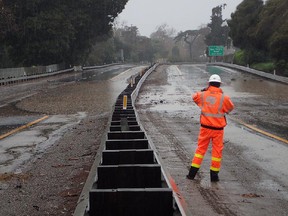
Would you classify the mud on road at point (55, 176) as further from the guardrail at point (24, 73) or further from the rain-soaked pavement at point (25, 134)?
the guardrail at point (24, 73)

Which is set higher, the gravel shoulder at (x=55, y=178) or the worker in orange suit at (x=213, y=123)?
the worker in orange suit at (x=213, y=123)

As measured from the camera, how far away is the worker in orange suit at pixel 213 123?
24.9ft

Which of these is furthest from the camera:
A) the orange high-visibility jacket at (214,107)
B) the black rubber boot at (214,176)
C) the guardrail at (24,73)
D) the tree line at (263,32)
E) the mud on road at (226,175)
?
the guardrail at (24,73)

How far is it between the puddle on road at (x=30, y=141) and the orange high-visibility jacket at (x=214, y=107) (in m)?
3.71

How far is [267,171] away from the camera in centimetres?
822

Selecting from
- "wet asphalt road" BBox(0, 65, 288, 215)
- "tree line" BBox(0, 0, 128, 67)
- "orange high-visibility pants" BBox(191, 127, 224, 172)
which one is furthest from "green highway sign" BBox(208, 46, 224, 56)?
"orange high-visibility pants" BBox(191, 127, 224, 172)

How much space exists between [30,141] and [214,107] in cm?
595

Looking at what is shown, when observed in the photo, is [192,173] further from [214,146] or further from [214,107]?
[214,107]

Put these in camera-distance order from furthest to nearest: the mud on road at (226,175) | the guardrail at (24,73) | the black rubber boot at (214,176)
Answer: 1. the guardrail at (24,73)
2. the black rubber boot at (214,176)
3. the mud on road at (226,175)

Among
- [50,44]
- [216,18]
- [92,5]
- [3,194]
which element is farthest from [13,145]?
[216,18]

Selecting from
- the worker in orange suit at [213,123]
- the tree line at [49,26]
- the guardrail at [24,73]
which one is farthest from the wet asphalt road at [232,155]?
the tree line at [49,26]

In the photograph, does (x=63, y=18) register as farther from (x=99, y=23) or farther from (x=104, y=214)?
(x=104, y=214)

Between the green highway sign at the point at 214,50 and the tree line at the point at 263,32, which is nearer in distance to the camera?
the tree line at the point at 263,32

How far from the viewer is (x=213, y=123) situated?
300 inches
